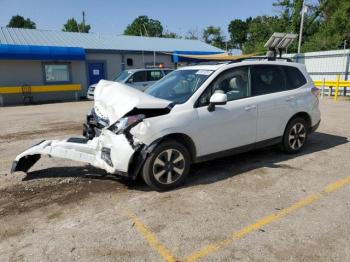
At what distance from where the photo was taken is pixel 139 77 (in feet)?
46.7

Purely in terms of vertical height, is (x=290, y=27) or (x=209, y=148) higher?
(x=290, y=27)

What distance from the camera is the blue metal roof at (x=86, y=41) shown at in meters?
19.6

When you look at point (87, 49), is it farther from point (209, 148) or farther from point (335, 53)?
point (209, 148)

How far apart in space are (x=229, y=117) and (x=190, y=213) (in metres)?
1.68

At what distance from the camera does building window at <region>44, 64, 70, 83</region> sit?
19284mm

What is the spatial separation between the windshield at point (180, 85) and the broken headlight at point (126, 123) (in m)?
0.71

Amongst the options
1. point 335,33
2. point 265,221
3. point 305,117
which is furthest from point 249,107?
point 335,33

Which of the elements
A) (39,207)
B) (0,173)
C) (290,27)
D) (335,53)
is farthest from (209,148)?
(290,27)

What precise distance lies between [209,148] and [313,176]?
172 cm

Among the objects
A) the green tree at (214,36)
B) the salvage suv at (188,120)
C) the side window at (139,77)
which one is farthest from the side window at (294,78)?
the green tree at (214,36)

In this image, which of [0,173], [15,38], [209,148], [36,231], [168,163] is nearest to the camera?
[36,231]

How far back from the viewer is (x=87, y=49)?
20016mm

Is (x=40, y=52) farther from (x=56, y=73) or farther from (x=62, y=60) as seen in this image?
(x=56, y=73)

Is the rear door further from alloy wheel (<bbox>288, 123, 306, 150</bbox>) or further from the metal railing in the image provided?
the metal railing
